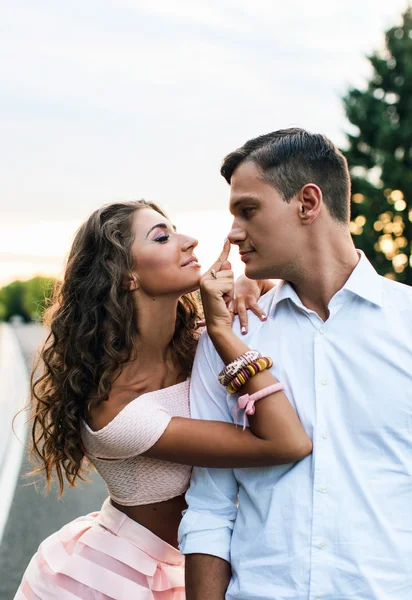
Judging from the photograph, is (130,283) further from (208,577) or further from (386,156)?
(386,156)

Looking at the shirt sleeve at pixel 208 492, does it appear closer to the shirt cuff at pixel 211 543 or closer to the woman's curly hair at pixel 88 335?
the shirt cuff at pixel 211 543

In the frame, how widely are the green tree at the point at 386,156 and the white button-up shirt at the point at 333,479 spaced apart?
1230 inches

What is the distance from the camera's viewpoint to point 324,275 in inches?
125

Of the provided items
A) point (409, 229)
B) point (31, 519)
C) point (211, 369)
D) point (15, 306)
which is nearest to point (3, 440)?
point (31, 519)

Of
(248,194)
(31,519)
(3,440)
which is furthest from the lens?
(3,440)

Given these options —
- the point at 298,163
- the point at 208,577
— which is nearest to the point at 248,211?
the point at 298,163

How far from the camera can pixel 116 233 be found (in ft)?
12.5

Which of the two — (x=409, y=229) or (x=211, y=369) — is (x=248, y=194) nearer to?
(x=211, y=369)

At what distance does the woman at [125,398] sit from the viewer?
336 centimetres

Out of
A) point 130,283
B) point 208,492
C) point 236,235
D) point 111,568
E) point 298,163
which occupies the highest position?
point 298,163

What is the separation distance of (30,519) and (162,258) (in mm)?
4893

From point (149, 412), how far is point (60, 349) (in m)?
0.72

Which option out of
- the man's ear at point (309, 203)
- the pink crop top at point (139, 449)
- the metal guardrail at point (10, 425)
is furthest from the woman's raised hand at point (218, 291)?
the metal guardrail at point (10, 425)

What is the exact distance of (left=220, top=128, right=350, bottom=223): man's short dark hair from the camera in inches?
126
